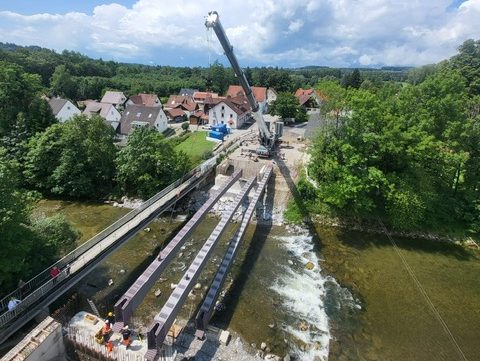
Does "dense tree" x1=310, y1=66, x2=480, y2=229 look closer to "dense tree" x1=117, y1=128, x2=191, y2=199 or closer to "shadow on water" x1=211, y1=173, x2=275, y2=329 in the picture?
"shadow on water" x1=211, y1=173, x2=275, y2=329

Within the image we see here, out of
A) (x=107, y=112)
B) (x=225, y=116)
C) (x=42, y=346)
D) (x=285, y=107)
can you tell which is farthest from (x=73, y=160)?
(x=285, y=107)

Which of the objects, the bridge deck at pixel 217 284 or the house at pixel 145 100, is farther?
the house at pixel 145 100

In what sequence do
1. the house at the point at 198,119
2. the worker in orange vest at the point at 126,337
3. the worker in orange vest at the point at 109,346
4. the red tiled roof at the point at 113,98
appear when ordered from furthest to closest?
the red tiled roof at the point at 113,98 → the house at the point at 198,119 → the worker in orange vest at the point at 126,337 → the worker in orange vest at the point at 109,346

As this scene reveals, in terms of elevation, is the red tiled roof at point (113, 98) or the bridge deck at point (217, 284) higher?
the red tiled roof at point (113, 98)

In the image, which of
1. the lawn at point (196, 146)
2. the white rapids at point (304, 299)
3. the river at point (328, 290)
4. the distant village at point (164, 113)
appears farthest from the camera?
the distant village at point (164, 113)

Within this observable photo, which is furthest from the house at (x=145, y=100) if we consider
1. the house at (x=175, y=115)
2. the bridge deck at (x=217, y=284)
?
the bridge deck at (x=217, y=284)

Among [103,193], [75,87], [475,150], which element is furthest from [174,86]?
[475,150]

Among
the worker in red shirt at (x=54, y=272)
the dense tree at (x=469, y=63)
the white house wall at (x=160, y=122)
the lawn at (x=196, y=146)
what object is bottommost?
the worker in red shirt at (x=54, y=272)

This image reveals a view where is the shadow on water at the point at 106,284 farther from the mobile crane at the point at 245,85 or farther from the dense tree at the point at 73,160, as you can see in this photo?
the mobile crane at the point at 245,85
